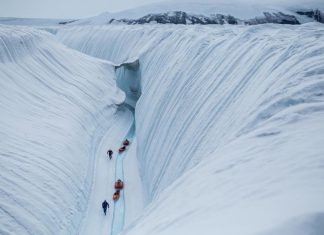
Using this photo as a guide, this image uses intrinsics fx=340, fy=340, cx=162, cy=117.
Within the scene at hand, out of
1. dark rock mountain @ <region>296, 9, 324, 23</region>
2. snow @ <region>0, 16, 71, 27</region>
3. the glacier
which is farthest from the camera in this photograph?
snow @ <region>0, 16, 71, 27</region>

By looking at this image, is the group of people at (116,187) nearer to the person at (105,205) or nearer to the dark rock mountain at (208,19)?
the person at (105,205)

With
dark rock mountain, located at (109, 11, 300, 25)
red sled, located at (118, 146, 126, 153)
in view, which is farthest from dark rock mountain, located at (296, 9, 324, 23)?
red sled, located at (118, 146, 126, 153)

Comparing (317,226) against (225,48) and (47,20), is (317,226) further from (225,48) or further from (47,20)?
(47,20)

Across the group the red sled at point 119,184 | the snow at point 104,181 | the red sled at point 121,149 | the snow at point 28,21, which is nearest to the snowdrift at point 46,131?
the snow at point 104,181

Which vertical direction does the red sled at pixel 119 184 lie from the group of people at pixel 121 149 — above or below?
above

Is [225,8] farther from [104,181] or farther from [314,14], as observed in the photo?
[104,181]

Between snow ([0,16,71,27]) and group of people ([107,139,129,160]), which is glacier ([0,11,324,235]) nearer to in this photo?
group of people ([107,139,129,160])

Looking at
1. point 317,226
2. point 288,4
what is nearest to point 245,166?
point 317,226
